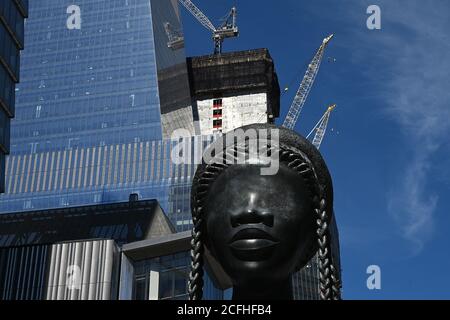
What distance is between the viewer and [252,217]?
5926 millimetres

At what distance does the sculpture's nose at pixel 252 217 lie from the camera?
591 centimetres

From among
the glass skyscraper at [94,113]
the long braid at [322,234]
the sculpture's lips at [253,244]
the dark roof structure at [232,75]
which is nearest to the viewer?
the long braid at [322,234]

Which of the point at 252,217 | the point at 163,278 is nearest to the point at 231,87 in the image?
the point at 163,278

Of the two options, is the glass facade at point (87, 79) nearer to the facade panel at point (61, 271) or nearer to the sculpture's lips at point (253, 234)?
the facade panel at point (61, 271)

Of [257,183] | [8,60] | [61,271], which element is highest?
[8,60]

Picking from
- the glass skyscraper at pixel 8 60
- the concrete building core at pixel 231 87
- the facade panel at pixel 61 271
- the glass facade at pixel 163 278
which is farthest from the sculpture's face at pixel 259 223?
the concrete building core at pixel 231 87

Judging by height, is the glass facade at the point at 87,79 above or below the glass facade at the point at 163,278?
above

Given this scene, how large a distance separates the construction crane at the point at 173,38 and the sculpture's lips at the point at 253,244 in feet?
533

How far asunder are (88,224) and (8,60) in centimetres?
6646

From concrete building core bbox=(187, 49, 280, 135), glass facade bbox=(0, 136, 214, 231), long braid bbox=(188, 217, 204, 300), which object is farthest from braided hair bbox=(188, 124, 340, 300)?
concrete building core bbox=(187, 49, 280, 135)

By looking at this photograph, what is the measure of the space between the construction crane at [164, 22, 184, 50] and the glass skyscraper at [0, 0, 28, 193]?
103348 mm

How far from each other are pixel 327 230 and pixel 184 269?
51.2 metres

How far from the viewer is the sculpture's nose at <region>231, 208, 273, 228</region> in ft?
19.4

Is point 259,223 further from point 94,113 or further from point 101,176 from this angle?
point 94,113
